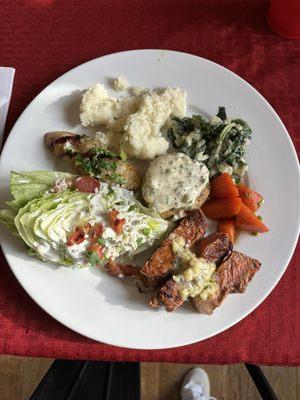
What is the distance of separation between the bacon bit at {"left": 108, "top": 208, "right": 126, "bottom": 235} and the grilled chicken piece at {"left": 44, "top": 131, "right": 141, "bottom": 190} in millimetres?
214

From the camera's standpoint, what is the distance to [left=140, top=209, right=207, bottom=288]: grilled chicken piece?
6.75 feet

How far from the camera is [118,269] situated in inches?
83.6

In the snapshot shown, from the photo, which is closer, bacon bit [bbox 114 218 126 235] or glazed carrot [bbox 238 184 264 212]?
bacon bit [bbox 114 218 126 235]

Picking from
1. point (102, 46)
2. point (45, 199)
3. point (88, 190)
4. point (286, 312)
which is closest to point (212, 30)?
point (102, 46)

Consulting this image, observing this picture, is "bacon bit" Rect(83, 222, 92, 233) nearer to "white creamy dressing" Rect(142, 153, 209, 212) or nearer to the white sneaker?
"white creamy dressing" Rect(142, 153, 209, 212)

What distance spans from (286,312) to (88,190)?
108 cm

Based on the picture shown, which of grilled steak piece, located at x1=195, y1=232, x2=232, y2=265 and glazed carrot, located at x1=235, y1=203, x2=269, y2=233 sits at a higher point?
glazed carrot, located at x1=235, y1=203, x2=269, y2=233

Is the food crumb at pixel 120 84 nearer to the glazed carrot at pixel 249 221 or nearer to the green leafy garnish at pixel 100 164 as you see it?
the green leafy garnish at pixel 100 164

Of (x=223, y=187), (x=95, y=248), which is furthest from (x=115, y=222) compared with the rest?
(x=223, y=187)

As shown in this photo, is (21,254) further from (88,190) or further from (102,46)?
(102,46)

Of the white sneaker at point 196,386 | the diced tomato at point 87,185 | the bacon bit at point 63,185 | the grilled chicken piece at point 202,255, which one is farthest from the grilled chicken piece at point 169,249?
the white sneaker at point 196,386

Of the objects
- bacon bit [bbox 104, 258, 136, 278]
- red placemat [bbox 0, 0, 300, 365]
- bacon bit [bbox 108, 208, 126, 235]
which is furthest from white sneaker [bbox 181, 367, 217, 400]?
red placemat [bbox 0, 0, 300, 365]

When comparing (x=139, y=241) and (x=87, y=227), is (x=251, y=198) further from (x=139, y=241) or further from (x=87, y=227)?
(x=87, y=227)

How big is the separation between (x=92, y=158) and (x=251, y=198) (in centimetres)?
78
